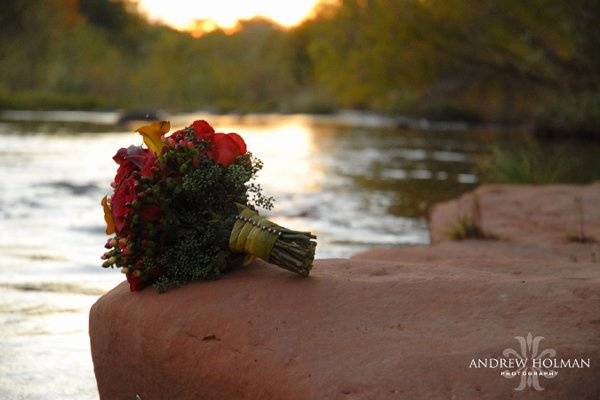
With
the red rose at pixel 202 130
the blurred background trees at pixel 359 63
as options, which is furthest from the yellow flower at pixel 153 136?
the blurred background trees at pixel 359 63

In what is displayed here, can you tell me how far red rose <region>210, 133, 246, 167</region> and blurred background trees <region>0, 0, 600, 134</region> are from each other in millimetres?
26493

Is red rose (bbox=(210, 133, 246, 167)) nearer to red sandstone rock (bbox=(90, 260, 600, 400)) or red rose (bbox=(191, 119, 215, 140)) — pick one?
red rose (bbox=(191, 119, 215, 140))

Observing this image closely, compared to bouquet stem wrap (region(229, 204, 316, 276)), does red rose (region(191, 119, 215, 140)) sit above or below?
above

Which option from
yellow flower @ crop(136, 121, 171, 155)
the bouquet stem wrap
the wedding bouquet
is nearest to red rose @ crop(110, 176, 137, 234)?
the wedding bouquet

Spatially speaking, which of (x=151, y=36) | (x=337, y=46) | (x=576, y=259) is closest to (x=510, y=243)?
(x=576, y=259)

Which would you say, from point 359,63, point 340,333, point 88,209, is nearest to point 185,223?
point 340,333

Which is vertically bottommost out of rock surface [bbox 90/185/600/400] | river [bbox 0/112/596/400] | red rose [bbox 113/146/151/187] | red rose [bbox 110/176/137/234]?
river [bbox 0/112/596/400]

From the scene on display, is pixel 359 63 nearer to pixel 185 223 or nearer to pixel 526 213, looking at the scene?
pixel 526 213

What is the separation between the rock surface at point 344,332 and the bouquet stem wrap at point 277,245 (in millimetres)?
74

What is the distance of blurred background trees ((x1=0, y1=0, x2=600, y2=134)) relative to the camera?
115ft

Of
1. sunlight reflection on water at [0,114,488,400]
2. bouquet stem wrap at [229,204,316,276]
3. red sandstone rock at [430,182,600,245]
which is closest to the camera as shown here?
bouquet stem wrap at [229,204,316,276]

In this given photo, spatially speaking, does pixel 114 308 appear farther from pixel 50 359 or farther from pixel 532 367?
pixel 532 367

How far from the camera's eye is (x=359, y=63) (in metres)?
39.0

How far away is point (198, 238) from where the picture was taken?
4.50 metres
